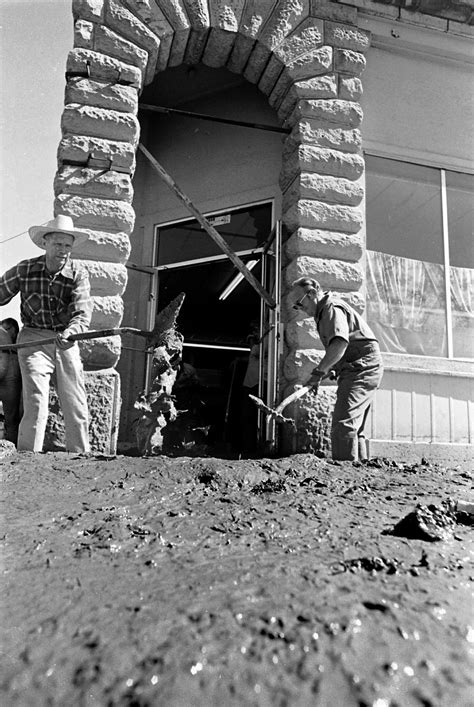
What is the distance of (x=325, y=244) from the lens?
5090 millimetres

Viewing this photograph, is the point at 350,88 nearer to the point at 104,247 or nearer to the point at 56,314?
the point at 104,247

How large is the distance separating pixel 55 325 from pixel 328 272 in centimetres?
244

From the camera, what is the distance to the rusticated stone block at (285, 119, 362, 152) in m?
5.22

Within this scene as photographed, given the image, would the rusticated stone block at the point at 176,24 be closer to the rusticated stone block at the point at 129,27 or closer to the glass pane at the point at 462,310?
the rusticated stone block at the point at 129,27

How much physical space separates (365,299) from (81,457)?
3206 millimetres

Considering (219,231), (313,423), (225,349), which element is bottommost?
(313,423)

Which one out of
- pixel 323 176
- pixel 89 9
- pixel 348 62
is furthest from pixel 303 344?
pixel 89 9

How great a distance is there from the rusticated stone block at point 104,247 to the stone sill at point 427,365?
8.58 feet

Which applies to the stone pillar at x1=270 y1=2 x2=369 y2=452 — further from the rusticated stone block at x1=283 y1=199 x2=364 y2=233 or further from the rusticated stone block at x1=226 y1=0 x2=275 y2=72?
the rusticated stone block at x1=226 y1=0 x2=275 y2=72

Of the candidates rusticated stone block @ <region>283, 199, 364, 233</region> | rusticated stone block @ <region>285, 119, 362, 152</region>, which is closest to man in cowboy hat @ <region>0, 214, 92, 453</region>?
rusticated stone block @ <region>283, 199, 364, 233</region>

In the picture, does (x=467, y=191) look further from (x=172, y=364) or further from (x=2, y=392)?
(x=2, y=392)

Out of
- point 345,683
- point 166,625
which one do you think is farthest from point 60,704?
point 345,683

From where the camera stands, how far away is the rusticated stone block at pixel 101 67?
4695 millimetres

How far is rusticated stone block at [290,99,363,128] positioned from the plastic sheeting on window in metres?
1.28
